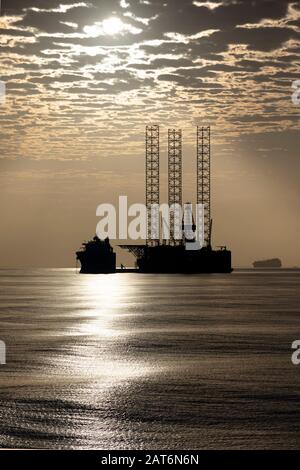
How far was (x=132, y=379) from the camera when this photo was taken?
32156 millimetres

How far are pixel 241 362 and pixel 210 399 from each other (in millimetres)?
10206

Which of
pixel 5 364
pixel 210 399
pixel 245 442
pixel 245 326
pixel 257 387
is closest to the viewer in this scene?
pixel 245 442

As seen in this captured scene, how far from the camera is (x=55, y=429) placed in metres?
22.5

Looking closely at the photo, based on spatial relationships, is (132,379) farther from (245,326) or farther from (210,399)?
(245,326)

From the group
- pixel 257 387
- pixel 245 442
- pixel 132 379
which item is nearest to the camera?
pixel 245 442

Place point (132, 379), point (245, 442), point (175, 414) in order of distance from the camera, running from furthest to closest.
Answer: point (132, 379)
point (175, 414)
point (245, 442)

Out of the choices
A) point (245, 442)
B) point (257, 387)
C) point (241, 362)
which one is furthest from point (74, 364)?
point (245, 442)

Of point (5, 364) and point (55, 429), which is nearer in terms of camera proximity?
point (55, 429)

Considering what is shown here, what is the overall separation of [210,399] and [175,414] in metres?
2.84

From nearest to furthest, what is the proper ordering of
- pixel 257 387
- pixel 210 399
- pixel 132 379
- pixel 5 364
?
1. pixel 210 399
2. pixel 257 387
3. pixel 132 379
4. pixel 5 364

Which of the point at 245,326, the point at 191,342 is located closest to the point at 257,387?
the point at 191,342

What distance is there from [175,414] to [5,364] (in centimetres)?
1374
